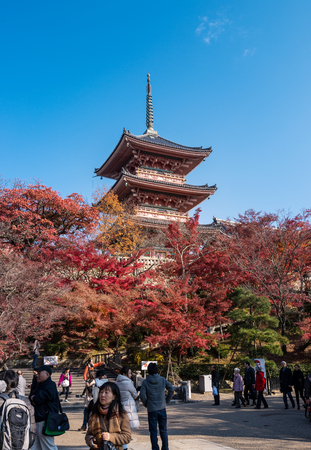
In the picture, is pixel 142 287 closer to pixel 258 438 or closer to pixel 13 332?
pixel 13 332

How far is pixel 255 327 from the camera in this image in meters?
17.3

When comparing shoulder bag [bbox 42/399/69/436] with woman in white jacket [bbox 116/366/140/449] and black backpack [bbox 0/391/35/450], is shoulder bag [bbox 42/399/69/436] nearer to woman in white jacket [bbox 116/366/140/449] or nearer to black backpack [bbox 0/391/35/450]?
black backpack [bbox 0/391/35/450]

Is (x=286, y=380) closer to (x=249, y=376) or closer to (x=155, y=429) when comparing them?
(x=249, y=376)

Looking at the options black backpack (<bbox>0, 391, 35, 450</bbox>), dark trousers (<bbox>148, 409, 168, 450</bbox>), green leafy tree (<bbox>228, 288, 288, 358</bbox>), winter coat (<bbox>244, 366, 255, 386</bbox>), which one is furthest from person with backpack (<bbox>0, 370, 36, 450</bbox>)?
green leafy tree (<bbox>228, 288, 288, 358</bbox>)

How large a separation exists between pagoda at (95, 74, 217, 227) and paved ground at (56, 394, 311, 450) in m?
17.9

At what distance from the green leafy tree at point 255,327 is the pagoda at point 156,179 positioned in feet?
35.2

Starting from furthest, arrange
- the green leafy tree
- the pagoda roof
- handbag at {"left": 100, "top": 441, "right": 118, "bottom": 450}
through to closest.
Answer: the pagoda roof < the green leafy tree < handbag at {"left": 100, "top": 441, "right": 118, "bottom": 450}

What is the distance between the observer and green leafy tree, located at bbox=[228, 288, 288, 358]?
51.1 ft

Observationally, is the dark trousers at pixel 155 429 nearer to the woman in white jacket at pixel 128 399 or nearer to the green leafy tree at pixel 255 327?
the woman in white jacket at pixel 128 399

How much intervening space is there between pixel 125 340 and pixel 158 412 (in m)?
16.0

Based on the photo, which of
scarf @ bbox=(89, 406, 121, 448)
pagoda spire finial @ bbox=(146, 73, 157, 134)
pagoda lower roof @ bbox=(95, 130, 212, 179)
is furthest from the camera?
pagoda spire finial @ bbox=(146, 73, 157, 134)

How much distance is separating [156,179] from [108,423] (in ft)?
93.0

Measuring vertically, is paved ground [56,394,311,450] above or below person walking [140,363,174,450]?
below

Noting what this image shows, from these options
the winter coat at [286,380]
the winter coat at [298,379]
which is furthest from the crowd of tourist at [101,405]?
the winter coat at [298,379]
